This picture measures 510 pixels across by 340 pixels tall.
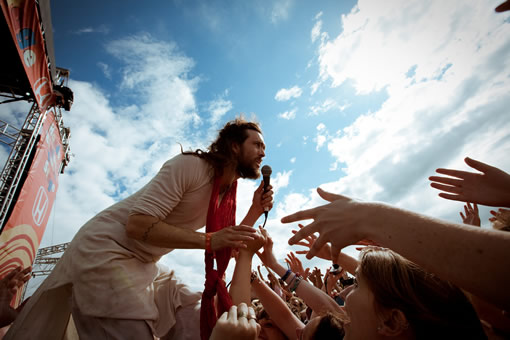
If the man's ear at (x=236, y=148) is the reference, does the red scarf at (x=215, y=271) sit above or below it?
below

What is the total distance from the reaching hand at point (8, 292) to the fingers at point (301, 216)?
327 cm

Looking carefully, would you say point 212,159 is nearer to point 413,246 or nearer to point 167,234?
point 167,234

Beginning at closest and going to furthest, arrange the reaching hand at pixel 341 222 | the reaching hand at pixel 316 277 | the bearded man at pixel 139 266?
the reaching hand at pixel 341 222 < the bearded man at pixel 139 266 < the reaching hand at pixel 316 277

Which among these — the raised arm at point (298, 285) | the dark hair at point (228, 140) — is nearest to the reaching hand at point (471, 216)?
the raised arm at point (298, 285)

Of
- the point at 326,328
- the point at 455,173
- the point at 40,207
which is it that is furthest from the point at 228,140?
the point at 40,207

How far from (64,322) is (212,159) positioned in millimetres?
1565

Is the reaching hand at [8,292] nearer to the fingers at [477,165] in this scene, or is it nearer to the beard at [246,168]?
the beard at [246,168]

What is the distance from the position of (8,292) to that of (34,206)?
18.5 ft

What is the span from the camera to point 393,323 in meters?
1.20

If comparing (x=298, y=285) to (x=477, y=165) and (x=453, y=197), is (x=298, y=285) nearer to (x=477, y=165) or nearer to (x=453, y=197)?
(x=453, y=197)

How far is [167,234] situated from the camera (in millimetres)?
1611

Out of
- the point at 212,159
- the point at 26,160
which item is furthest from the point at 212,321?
the point at 26,160

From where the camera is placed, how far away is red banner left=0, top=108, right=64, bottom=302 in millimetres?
5977

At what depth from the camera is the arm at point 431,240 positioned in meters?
0.65
